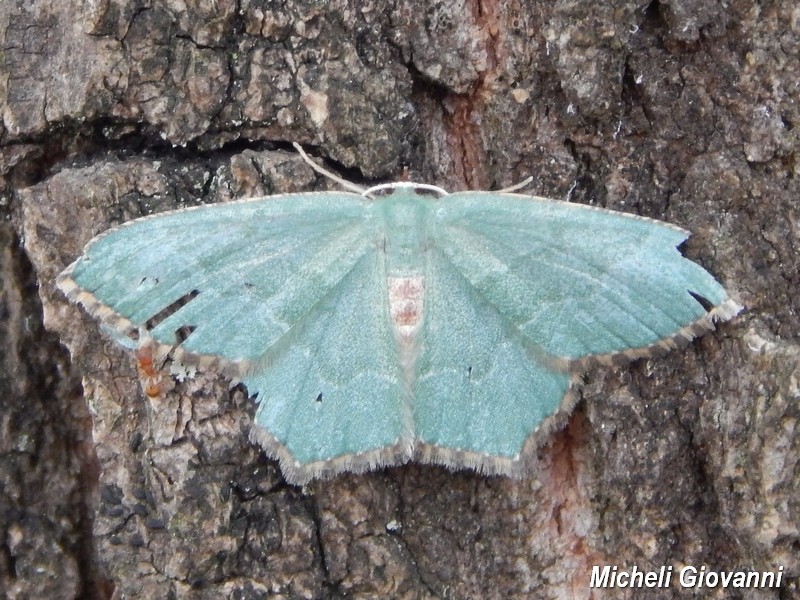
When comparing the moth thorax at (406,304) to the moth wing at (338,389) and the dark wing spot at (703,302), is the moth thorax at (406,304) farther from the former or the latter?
the dark wing spot at (703,302)

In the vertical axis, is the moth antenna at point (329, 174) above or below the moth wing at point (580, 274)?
above

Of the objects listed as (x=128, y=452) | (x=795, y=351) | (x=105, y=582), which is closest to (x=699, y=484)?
(x=795, y=351)

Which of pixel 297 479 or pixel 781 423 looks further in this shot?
pixel 297 479

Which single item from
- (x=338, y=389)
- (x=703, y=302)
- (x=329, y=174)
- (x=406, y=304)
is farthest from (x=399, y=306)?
(x=703, y=302)

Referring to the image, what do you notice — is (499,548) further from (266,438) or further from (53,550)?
(53,550)

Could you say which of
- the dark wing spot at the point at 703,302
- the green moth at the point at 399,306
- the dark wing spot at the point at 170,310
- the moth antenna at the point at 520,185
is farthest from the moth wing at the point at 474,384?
the dark wing spot at the point at 170,310

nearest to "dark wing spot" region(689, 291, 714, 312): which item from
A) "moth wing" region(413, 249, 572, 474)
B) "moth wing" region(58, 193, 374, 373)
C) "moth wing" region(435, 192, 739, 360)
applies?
"moth wing" region(435, 192, 739, 360)
